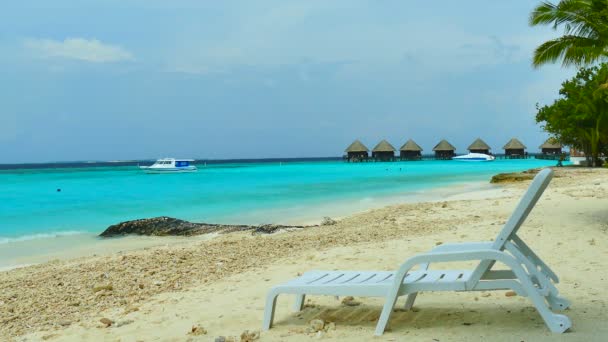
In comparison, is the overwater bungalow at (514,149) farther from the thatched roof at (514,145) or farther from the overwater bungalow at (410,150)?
the overwater bungalow at (410,150)

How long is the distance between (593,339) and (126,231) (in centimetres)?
1058

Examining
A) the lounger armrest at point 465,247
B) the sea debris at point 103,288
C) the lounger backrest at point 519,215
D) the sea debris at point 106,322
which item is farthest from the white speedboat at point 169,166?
the lounger backrest at point 519,215

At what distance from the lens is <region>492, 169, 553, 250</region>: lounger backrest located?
124 inches

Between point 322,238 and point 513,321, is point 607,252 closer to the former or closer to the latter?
point 513,321

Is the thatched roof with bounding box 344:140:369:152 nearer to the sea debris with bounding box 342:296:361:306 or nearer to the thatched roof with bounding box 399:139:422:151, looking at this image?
the thatched roof with bounding box 399:139:422:151

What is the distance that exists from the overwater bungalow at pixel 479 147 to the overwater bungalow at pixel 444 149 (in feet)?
9.10

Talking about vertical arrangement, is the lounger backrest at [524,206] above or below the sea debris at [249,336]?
above

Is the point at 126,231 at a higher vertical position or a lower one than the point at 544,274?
lower

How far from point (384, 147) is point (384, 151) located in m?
0.61

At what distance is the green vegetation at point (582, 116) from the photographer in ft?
100

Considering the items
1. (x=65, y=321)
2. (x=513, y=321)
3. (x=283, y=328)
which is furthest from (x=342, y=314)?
(x=65, y=321)

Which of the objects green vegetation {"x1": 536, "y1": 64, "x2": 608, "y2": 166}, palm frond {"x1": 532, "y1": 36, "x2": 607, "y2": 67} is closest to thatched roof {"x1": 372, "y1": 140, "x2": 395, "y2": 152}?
green vegetation {"x1": 536, "y1": 64, "x2": 608, "y2": 166}

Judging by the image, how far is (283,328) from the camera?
3.71 metres

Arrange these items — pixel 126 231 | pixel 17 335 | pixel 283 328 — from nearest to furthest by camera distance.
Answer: pixel 283 328, pixel 17 335, pixel 126 231
